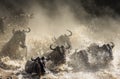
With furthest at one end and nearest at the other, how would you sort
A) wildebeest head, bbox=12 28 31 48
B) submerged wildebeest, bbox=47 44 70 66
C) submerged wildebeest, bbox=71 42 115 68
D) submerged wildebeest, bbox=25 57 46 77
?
1. wildebeest head, bbox=12 28 31 48
2. submerged wildebeest, bbox=71 42 115 68
3. submerged wildebeest, bbox=47 44 70 66
4. submerged wildebeest, bbox=25 57 46 77

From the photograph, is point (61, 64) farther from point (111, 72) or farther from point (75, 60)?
point (111, 72)

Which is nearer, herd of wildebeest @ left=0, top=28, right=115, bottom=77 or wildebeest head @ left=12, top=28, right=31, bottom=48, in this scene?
herd of wildebeest @ left=0, top=28, right=115, bottom=77

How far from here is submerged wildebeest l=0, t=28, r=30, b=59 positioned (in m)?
20.9

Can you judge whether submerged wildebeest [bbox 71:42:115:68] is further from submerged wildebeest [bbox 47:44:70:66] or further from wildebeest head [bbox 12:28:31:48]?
wildebeest head [bbox 12:28:31:48]

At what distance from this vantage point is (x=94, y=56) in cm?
2108

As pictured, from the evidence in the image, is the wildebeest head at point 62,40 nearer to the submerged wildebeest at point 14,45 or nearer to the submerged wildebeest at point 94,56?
the submerged wildebeest at point 94,56

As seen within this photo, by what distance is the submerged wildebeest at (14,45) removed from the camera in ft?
68.7

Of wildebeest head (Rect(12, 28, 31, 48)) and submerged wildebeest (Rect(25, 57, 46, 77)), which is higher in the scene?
wildebeest head (Rect(12, 28, 31, 48))

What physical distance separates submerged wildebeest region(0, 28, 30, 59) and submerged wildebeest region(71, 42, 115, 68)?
121 inches

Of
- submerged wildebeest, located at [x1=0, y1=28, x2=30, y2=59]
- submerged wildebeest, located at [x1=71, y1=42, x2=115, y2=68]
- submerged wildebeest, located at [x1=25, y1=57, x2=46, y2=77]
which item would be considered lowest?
submerged wildebeest, located at [x1=25, y1=57, x2=46, y2=77]

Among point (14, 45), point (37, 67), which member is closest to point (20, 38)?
point (14, 45)

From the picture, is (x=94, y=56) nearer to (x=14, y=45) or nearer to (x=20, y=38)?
(x=20, y=38)

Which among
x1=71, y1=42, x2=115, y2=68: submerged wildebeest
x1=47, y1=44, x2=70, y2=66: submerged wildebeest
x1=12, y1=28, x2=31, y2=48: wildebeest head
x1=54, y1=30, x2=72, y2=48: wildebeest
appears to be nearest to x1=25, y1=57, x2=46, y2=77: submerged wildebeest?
x1=47, y1=44, x2=70, y2=66: submerged wildebeest

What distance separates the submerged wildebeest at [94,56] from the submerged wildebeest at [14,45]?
306cm
